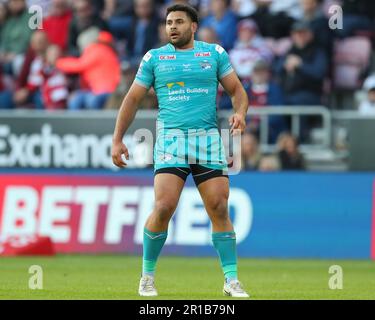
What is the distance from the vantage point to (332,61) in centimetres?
2080

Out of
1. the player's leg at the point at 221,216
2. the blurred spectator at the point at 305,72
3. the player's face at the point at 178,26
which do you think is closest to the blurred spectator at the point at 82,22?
the blurred spectator at the point at 305,72

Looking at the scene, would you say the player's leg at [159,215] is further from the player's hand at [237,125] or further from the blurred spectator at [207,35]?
the blurred spectator at [207,35]

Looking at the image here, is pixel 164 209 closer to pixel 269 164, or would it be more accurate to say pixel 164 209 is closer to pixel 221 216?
pixel 221 216

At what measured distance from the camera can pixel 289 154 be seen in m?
19.2

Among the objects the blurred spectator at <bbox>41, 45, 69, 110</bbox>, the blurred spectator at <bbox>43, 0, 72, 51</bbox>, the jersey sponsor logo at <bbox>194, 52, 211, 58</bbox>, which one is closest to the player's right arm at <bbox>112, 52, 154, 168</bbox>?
the jersey sponsor logo at <bbox>194, 52, 211, 58</bbox>

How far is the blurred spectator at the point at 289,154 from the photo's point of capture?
19.1 metres

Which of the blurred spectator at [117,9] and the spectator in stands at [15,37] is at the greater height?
the blurred spectator at [117,9]

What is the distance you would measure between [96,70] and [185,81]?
10.2 m

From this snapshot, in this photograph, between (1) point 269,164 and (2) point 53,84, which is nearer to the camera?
(1) point 269,164

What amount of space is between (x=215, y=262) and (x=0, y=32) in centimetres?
838

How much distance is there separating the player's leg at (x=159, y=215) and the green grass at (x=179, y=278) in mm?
211

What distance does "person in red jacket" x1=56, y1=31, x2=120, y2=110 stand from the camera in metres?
20.7

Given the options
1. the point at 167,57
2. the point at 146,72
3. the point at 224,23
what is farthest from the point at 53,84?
the point at 167,57

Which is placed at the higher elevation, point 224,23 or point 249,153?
point 224,23
